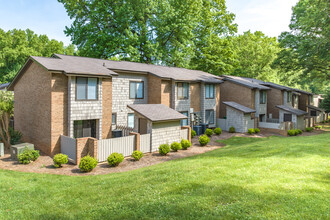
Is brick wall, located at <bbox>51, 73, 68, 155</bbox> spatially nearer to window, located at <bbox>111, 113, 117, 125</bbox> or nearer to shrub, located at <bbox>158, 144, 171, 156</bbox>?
window, located at <bbox>111, 113, 117, 125</bbox>

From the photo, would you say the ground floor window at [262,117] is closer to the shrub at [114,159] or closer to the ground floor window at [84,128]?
the ground floor window at [84,128]

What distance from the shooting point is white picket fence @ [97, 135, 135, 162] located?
51.7ft

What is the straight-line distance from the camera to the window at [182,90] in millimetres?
25984

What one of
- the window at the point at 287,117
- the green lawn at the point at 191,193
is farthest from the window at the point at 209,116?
the green lawn at the point at 191,193

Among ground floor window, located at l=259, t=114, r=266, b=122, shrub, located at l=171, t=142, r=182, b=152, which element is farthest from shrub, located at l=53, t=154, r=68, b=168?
ground floor window, located at l=259, t=114, r=266, b=122

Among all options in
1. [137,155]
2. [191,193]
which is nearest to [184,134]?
[137,155]

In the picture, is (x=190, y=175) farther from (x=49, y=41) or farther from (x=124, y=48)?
(x=49, y=41)

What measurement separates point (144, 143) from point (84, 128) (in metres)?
5.04

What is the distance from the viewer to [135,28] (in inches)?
1469

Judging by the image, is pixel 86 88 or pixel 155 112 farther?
pixel 155 112

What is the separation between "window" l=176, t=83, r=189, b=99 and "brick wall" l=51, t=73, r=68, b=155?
12.6m

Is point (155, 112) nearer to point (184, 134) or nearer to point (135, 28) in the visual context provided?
point (184, 134)

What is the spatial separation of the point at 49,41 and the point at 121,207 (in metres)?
59.3

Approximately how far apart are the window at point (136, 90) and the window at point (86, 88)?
5.19 m
